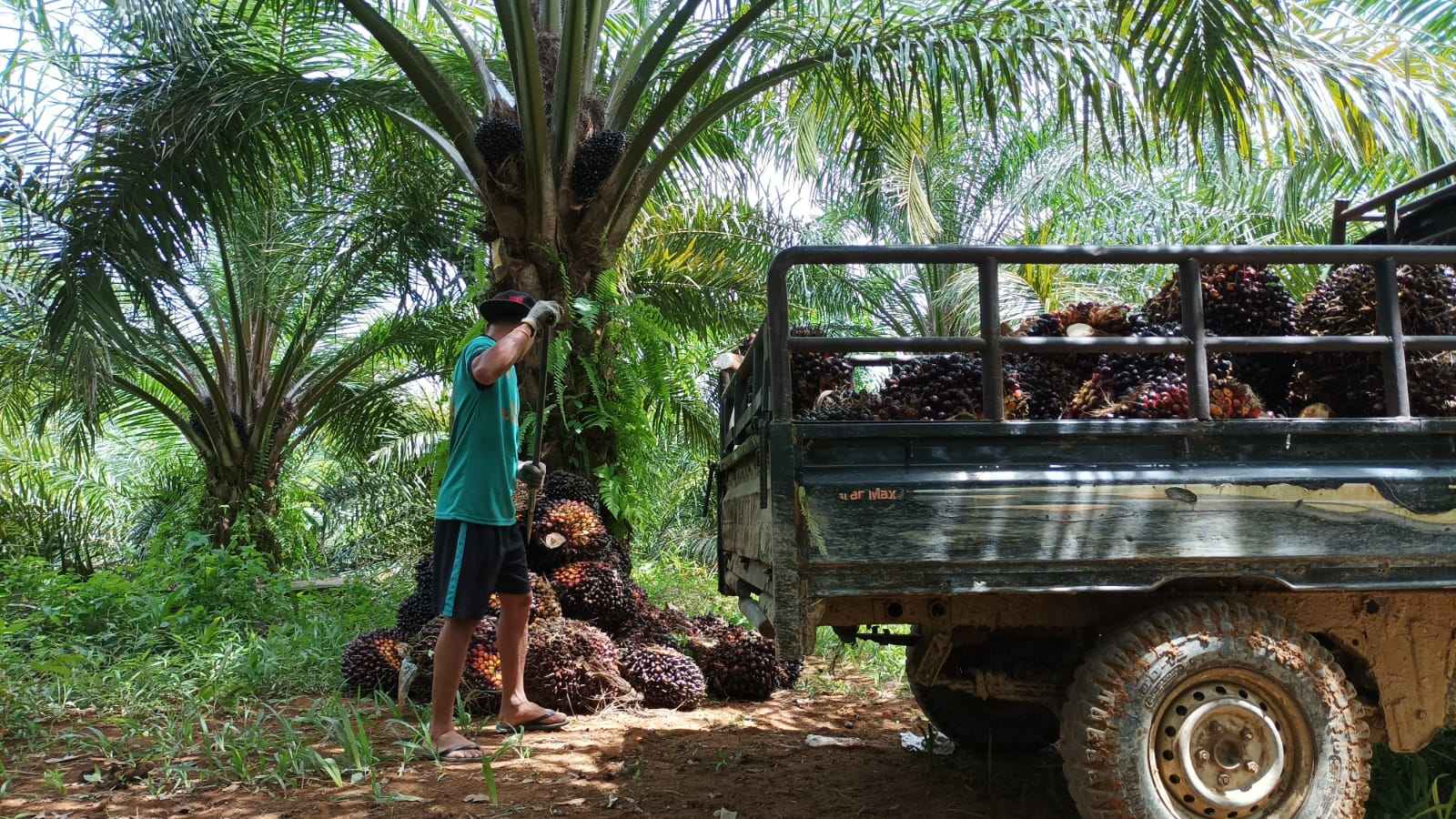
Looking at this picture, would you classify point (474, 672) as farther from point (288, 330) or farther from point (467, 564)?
point (288, 330)

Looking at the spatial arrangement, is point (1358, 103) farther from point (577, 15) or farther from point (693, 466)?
point (693, 466)

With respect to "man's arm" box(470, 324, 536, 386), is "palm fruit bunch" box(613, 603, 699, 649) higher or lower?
lower

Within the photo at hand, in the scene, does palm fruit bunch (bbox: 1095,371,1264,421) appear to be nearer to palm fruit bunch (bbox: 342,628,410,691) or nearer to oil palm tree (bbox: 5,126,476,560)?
palm fruit bunch (bbox: 342,628,410,691)

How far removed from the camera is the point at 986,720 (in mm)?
4164

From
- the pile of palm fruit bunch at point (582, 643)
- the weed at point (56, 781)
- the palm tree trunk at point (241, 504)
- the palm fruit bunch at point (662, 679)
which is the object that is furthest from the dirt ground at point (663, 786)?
the palm tree trunk at point (241, 504)

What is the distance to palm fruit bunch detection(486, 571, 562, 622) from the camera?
17.6ft

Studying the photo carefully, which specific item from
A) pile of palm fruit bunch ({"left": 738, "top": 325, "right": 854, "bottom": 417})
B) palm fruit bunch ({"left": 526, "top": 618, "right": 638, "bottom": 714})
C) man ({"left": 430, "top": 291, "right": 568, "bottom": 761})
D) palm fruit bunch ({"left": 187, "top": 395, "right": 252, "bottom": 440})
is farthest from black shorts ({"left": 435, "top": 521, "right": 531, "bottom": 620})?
palm fruit bunch ({"left": 187, "top": 395, "right": 252, "bottom": 440})

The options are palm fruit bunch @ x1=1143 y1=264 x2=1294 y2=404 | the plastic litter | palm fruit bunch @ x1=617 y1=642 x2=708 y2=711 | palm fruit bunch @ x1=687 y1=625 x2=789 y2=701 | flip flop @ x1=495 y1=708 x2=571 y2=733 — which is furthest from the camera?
palm fruit bunch @ x1=687 y1=625 x2=789 y2=701

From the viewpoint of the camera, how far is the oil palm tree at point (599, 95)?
224 inches

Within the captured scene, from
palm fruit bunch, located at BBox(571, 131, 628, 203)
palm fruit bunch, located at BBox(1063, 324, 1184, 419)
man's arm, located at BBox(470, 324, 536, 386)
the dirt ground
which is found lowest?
the dirt ground

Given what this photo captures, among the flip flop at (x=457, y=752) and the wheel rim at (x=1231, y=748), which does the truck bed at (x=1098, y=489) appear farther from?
the flip flop at (x=457, y=752)

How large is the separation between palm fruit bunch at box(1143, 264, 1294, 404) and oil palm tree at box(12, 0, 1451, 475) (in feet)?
6.69

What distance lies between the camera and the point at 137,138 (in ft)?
20.1

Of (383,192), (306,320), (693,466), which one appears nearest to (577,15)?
(383,192)
